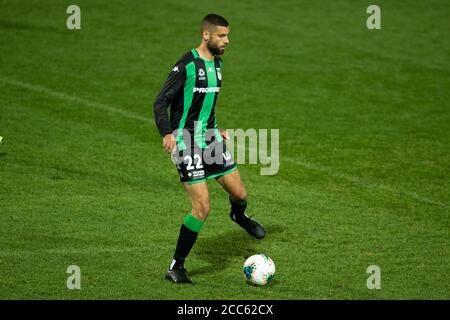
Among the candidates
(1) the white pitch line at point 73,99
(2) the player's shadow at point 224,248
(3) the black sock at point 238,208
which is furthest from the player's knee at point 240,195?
(1) the white pitch line at point 73,99

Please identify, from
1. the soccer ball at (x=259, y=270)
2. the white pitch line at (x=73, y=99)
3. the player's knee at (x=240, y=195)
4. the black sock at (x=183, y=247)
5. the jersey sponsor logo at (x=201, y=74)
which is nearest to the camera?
the soccer ball at (x=259, y=270)

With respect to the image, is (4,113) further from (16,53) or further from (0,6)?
(0,6)

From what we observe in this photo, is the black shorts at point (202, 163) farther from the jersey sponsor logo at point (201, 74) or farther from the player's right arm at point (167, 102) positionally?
the jersey sponsor logo at point (201, 74)

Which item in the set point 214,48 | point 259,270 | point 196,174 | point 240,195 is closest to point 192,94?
point 214,48

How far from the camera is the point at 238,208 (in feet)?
28.4

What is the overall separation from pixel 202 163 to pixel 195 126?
37cm

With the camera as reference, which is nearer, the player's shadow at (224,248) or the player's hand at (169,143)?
the player's hand at (169,143)

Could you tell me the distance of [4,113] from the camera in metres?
13.3

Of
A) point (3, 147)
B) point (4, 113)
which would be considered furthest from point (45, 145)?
point (4, 113)

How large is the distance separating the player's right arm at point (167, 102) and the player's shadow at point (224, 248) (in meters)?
1.41

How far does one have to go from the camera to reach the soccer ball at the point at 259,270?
7.51 meters

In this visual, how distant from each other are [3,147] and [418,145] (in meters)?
6.17

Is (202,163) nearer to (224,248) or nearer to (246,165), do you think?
(224,248)
